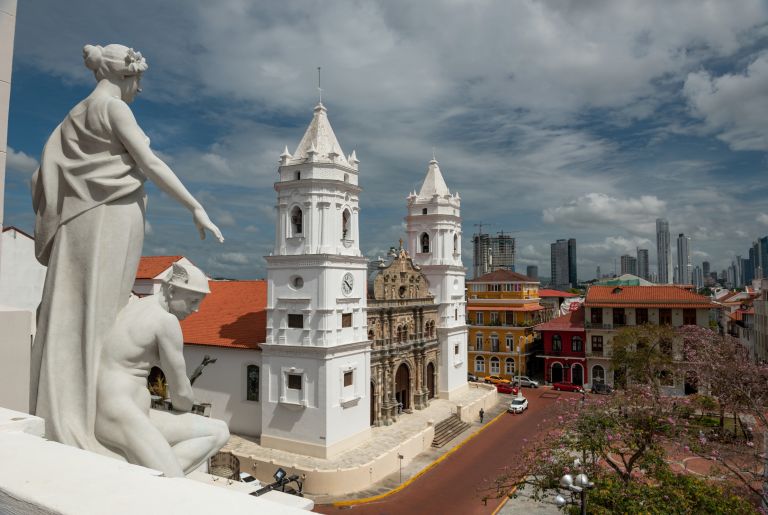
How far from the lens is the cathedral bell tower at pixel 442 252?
3753cm

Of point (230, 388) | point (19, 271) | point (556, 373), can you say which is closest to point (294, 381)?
point (230, 388)

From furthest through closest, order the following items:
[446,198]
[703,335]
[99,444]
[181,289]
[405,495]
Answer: [446,198] < [703,335] < [405,495] < [181,289] < [99,444]

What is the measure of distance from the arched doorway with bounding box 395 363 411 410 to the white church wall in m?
9.55

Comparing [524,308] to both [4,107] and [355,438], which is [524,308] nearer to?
[355,438]

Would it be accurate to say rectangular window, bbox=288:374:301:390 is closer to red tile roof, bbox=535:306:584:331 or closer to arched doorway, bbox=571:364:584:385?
red tile roof, bbox=535:306:584:331

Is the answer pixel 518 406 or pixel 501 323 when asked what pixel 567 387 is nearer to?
pixel 501 323

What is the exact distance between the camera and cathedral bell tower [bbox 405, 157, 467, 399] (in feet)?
123

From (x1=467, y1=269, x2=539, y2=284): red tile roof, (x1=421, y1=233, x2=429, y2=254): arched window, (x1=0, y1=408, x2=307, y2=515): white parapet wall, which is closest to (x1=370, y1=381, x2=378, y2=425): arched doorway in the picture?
(x1=421, y1=233, x2=429, y2=254): arched window

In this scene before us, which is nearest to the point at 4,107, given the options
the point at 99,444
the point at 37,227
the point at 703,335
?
the point at 37,227

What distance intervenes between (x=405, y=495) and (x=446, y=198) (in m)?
21.6

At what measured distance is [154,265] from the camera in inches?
1385

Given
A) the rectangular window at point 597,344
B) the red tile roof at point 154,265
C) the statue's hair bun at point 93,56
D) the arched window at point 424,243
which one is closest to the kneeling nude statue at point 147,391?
the statue's hair bun at point 93,56

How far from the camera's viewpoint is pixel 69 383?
4.14 metres

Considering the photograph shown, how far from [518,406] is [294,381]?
18979mm
